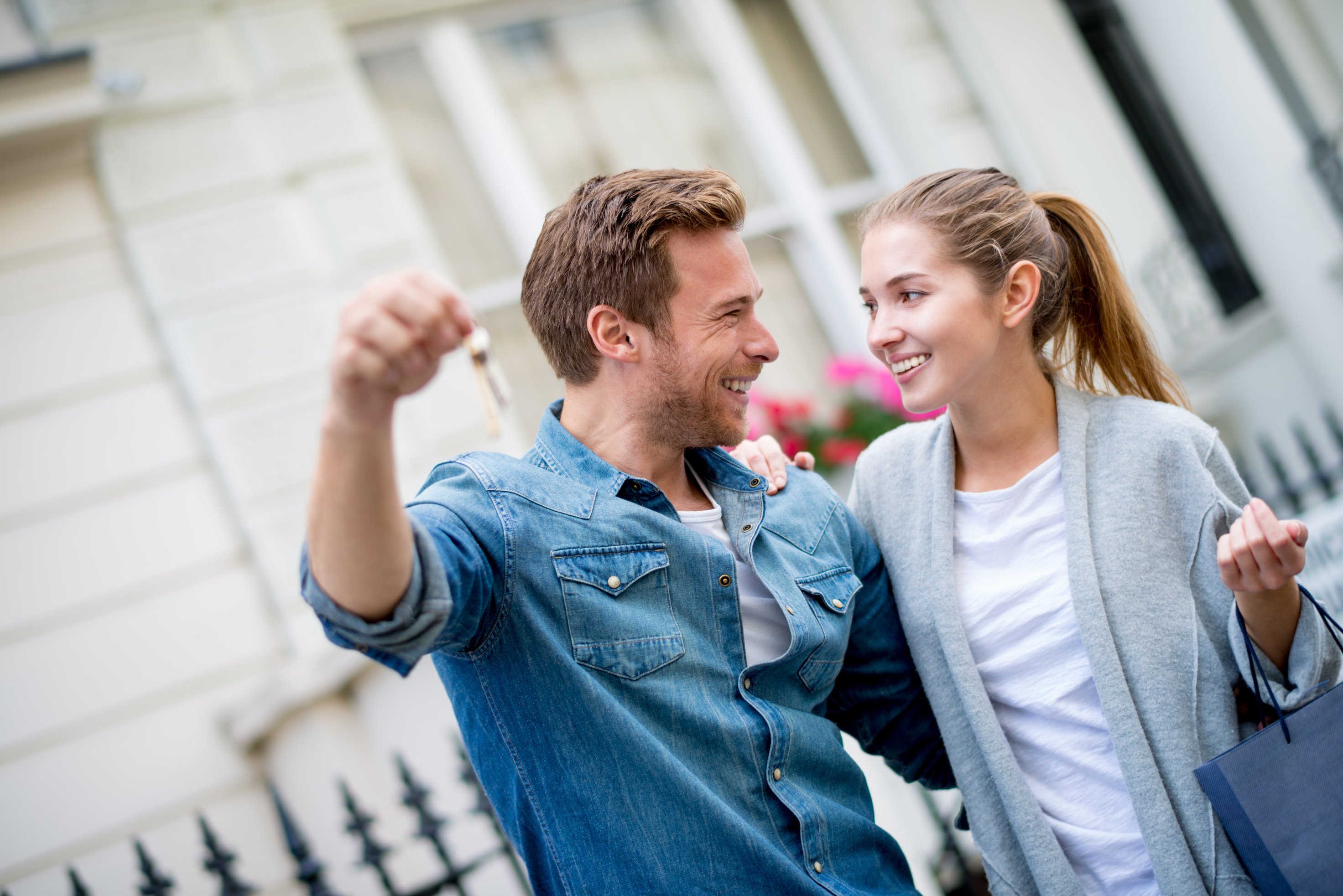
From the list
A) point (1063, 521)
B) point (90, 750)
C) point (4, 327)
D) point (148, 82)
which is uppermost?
point (148, 82)

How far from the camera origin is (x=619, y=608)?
1590 millimetres

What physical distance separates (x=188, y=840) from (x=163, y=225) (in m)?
2.45

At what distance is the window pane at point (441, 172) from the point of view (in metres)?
4.96

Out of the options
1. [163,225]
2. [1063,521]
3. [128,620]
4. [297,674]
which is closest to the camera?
[1063,521]

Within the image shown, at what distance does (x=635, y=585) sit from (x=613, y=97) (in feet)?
13.9

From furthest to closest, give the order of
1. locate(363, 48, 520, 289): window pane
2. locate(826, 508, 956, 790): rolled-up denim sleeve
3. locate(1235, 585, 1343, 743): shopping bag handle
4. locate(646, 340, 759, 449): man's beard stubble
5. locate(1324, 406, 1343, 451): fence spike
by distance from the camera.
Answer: locate(363, 48, 520, 289): window pane < locate(1324, 406, 1343, 451): fence spike < locate(826, 508, 956, 790): rolled-up denim sleeve < locate(646, 340, 759, 449): man's beard stubble < locate(1235, 585, 1343, 743): shopping bag handle

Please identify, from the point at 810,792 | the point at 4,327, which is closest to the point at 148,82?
the point at 4,327

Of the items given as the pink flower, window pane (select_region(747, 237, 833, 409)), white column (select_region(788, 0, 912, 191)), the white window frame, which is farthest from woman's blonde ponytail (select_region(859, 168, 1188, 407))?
white column (select_region(788, 0, 912, 191))

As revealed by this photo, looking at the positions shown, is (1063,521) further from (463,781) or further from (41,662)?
(41,662)

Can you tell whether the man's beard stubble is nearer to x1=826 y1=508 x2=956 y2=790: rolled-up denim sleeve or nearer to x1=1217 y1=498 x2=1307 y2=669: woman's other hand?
x1=826 y1=508 x2=956 y2=790: rolled-up denim sleeve

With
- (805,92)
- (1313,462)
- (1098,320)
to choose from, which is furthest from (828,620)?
(805,92)

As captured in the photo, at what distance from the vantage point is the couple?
Answer: 1539 mm

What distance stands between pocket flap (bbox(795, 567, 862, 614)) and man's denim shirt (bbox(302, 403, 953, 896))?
1 centimetres

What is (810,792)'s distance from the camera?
1.71m
